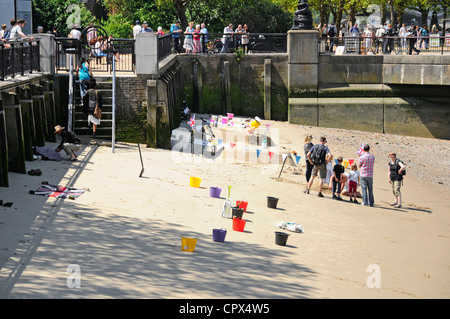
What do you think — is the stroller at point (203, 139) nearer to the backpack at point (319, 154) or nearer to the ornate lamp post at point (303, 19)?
the backpack at point (319, 154)

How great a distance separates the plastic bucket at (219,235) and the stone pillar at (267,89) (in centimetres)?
1779

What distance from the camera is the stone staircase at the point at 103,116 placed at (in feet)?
71.9

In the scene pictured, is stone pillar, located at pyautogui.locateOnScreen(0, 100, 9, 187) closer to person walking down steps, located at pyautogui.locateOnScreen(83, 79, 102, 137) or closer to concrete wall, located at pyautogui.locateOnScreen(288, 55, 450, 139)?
person walking down steps, located at pyautogui.locateOnScreen(83, 79, 102, 137)

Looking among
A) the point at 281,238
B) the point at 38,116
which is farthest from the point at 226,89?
the point at 281,238

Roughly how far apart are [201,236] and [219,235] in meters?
0.44

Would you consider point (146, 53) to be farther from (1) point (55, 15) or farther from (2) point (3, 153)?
(1) point (55, 15)

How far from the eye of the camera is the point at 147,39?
72.3 ft

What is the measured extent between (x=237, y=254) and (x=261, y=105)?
18.9m

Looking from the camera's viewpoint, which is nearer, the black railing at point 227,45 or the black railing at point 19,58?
the black railing at point 19,58

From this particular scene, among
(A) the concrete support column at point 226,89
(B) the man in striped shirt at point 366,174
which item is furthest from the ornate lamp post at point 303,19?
(B) the man in striped shirt at point 366,174

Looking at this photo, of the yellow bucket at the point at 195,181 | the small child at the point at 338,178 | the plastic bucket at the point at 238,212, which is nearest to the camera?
the plastic bucket at the point at 238,212

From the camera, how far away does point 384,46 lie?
3030 cm

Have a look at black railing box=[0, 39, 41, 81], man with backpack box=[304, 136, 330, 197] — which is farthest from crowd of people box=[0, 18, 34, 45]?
man with backpack box=[304, 136, 330, 197]
